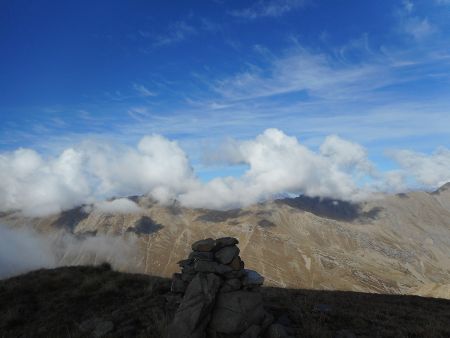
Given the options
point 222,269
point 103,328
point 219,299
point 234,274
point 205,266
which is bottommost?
point 103,328

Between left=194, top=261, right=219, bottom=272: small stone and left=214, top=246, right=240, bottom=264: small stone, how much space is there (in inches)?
19.2

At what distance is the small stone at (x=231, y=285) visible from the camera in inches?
730

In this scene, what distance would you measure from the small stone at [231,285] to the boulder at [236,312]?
0.19 m

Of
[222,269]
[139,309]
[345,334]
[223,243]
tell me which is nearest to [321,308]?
[345,334]

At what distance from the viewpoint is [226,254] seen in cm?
1955

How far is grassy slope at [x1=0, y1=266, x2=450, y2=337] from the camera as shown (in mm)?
19750

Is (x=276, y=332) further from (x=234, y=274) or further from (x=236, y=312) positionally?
(x=234, y=274)

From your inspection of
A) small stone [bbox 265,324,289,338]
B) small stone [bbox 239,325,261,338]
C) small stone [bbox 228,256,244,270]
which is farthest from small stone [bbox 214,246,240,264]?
small stone [bbox 265,324,289,338]

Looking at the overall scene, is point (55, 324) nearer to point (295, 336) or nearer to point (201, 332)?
point (201, 332)

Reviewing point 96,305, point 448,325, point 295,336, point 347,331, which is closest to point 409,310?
point 448,325

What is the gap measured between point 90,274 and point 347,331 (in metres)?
21.4

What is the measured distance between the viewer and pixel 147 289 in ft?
86.6

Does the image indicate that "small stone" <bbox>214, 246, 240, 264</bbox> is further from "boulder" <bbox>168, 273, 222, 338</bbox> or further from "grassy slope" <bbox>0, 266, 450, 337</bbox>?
"grassy slope" <bbox>0, 266, 450, 337</bbox>

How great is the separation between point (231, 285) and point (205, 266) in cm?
154
